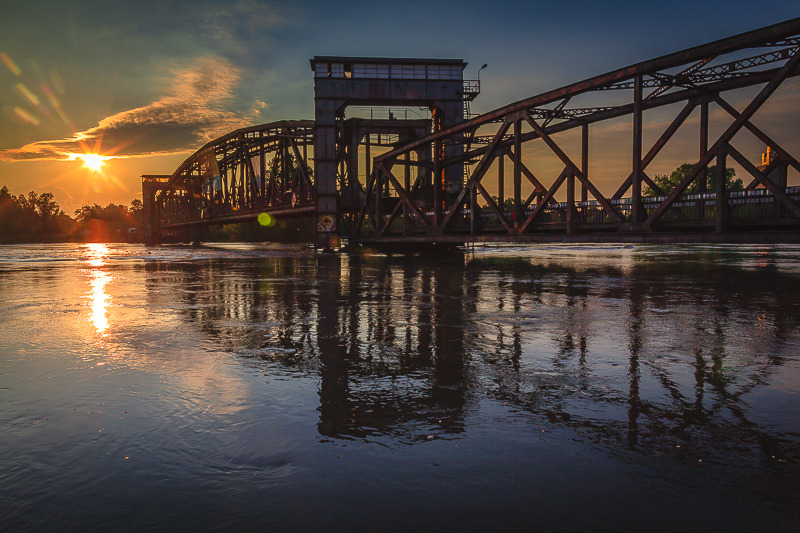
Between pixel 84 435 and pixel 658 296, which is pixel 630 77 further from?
pixel 84 435

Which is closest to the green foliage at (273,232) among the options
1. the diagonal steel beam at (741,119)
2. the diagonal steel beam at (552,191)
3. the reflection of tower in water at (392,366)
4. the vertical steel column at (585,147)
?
the vertical steel column at (585,147)

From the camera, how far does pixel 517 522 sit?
3.17 metres

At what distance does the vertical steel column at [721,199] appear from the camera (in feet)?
64.3

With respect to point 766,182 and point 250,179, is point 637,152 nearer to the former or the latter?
point 766,182

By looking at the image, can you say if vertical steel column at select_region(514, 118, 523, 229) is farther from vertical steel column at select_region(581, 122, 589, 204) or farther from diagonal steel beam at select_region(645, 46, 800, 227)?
diagonal steel beam at select_region(645, 46, 800, 227)

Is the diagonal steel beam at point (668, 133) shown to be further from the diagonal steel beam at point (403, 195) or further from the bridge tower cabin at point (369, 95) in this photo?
the bridge tower cabin at point (369, 95)

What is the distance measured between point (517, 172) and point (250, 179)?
176 ft

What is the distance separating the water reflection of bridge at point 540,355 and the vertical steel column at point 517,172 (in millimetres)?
12507

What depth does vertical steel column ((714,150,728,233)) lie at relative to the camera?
64.3ft

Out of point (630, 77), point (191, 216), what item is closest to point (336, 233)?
point (630, 77)

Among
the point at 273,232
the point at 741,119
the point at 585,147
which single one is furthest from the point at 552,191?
the point at 273,232

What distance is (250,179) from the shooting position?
75188 mm

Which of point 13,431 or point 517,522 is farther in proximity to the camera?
point 13,431

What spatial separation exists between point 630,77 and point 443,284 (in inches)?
478
